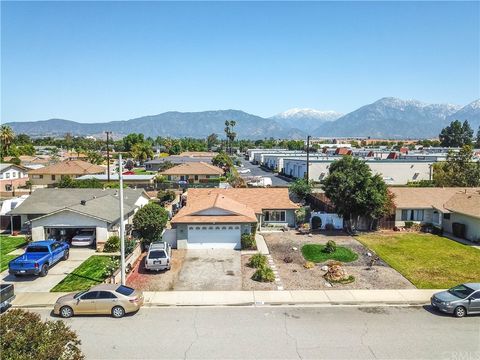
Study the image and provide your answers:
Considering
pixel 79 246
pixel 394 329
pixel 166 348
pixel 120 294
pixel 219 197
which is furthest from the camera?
pixel 219 197

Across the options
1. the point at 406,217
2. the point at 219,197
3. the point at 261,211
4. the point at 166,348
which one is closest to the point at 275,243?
the point at 261,211

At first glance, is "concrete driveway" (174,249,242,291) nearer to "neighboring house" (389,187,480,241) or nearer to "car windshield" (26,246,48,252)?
"car windshield" (26,246,48,252)

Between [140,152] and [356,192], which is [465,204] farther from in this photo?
[140,152]

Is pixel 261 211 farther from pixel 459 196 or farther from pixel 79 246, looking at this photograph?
pixel 459 196

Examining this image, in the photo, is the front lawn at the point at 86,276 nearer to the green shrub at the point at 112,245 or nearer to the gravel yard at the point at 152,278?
the green shrub at the point at 112,245

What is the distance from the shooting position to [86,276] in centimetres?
2531

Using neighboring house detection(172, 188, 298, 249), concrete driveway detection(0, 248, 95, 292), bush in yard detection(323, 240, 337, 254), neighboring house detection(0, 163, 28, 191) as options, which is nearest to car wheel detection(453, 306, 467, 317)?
bush in yard detection(323, 240, 337, 254)

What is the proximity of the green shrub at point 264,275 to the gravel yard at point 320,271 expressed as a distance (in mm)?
791

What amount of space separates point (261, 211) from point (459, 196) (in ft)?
64.4

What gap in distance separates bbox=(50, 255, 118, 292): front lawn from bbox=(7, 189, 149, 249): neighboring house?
3.05 metres

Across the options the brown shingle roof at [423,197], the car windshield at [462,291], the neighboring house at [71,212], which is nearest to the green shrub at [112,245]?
the neighboring house at [71,212]

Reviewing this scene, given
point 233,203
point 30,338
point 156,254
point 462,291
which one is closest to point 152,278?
point 156,254

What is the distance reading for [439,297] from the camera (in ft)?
66.0

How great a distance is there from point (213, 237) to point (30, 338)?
22094mm
